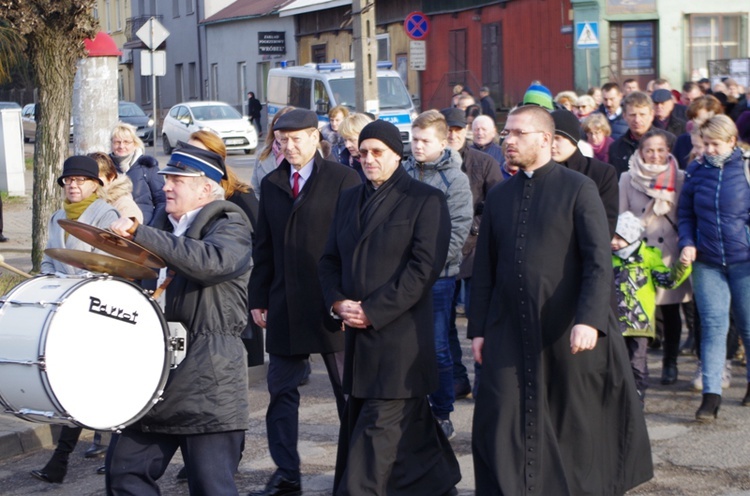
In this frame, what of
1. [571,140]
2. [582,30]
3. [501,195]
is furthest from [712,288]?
[582,30]

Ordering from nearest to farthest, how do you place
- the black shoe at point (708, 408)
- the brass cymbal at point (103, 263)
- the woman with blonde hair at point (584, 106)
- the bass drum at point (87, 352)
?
the bass drum at point (87, 352), the brass cymbal at point (103, 263), the black shoe at point (708, 408), the woman with blonde hair at point (584, 106)

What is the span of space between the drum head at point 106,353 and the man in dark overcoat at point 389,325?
1.18 metres

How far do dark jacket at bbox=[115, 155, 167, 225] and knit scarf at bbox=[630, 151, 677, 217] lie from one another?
3.79 m

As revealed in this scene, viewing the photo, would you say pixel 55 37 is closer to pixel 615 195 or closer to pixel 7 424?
pixel 7 424

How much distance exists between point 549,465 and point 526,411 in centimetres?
25

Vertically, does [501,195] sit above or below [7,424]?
above

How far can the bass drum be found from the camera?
4.51 m

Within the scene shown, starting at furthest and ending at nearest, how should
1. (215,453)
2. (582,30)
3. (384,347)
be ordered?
(582,30), (384,347), (215,453)

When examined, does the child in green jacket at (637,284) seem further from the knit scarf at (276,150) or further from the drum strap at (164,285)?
the drum strap at (164,285)

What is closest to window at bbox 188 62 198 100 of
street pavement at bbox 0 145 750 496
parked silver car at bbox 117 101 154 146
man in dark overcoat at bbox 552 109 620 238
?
parked silver car at bbox 117 101 154 146

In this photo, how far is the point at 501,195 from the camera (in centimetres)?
540

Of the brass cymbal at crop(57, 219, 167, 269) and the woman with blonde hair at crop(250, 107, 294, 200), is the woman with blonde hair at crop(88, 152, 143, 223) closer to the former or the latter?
the woman with blonde hair at crop(250, 107, 294, 200)

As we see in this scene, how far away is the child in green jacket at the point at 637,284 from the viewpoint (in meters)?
7.45

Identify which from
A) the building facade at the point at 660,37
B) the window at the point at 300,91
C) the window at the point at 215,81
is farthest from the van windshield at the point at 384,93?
the window at the point at 215,81
